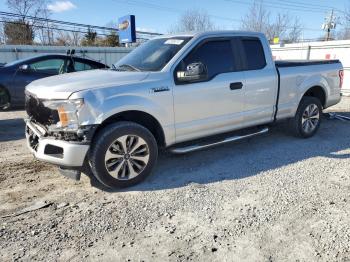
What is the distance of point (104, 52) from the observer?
21.0 metres

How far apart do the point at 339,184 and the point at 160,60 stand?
2.88 metres

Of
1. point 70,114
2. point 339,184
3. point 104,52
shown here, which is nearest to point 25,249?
point 70,114

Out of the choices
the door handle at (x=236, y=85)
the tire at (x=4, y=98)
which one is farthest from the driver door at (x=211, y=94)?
the tire at (x=4, y=98)

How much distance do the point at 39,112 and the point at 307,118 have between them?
186 inches

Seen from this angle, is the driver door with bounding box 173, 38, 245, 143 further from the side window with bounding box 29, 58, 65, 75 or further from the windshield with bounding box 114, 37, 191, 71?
the side window with bounding box 29, 58, 65, 75

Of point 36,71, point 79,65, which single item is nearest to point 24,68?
point 36,71

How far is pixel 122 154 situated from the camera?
164 inches

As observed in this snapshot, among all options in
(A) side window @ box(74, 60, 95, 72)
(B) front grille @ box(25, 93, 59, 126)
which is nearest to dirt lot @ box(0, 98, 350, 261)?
(B) front grille @ box(25, 93, 59, 126)

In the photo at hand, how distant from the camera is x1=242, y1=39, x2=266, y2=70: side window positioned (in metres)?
5.37

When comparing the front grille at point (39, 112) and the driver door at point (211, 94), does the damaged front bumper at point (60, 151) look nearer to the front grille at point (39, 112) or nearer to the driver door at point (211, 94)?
the front grille at point (39, 112)

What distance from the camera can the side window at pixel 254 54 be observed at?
5.37m

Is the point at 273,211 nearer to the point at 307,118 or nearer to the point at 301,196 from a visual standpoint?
the point at 301,196

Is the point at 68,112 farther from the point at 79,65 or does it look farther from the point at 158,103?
the point at 79,65

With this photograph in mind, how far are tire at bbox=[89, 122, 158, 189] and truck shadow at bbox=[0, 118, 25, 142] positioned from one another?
3.31 m
